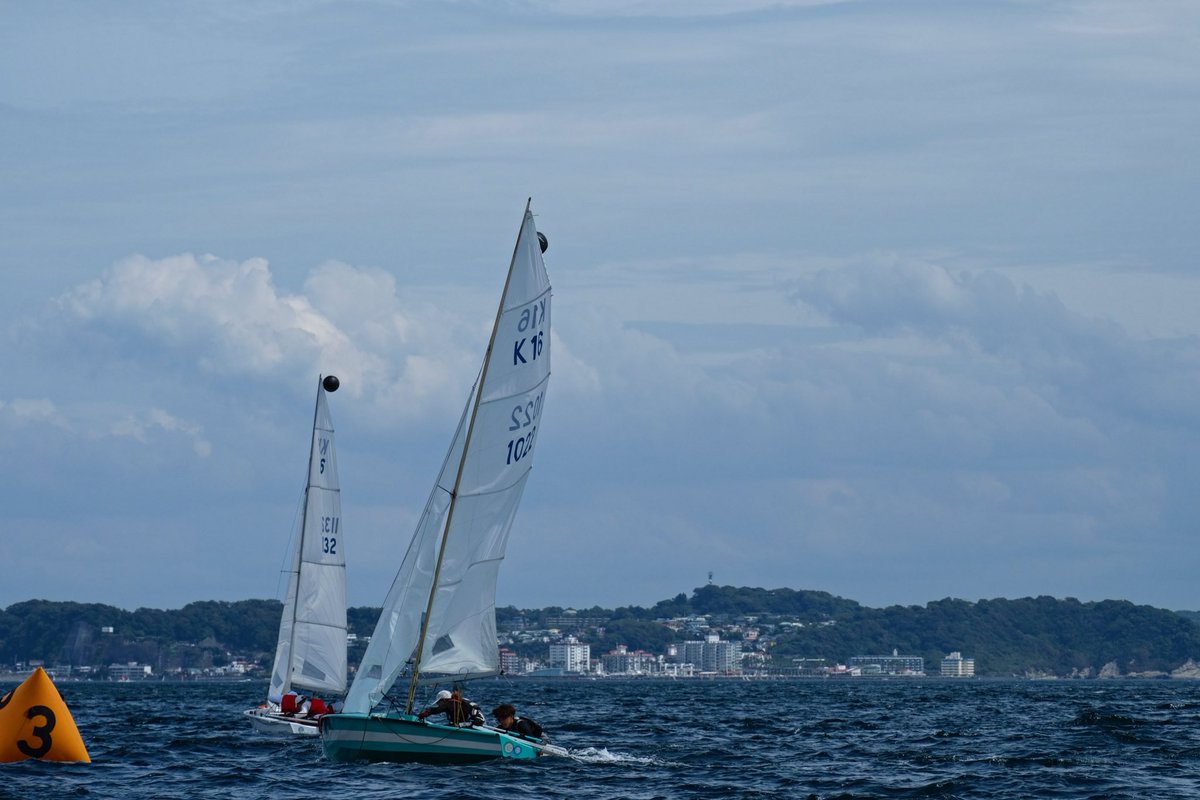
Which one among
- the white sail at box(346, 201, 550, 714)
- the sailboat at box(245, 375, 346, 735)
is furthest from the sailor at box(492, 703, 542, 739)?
the sailboat at box(245, 375, 346, 735)

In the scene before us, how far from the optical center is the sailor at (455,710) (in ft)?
121

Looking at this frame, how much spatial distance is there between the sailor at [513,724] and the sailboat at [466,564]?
0.62 m

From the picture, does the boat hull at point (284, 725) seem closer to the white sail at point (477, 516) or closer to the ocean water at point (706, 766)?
the ocean water at point (706, 766)

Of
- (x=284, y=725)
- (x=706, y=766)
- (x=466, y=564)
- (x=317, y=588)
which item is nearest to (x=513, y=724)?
(x=466, y=564)

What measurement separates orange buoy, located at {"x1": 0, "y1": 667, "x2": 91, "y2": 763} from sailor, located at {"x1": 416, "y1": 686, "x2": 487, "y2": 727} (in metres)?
7.58

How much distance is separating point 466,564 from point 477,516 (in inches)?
42.1

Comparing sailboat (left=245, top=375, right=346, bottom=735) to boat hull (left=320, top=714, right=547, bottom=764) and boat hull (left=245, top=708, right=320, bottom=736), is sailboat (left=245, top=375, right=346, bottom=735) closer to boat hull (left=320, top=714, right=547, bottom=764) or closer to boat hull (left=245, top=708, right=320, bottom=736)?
boat hull (left=245, top=708, right=320, bottom=736)

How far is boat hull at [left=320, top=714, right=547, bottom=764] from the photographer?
36.2 metres

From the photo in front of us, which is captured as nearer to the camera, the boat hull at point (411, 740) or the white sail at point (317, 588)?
the boat hull at point (411, 740)

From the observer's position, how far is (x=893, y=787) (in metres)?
36.4

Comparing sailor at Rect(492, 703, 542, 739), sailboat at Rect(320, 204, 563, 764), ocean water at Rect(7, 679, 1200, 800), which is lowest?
ocean water at Rect(7, 679, 1200, 800)

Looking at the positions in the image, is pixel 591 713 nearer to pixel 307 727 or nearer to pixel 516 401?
pixel 307 727

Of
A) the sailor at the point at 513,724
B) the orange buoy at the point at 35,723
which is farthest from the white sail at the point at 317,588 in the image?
the orange buoy at the point at 35,723

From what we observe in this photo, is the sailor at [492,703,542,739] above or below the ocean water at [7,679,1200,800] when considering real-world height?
above
